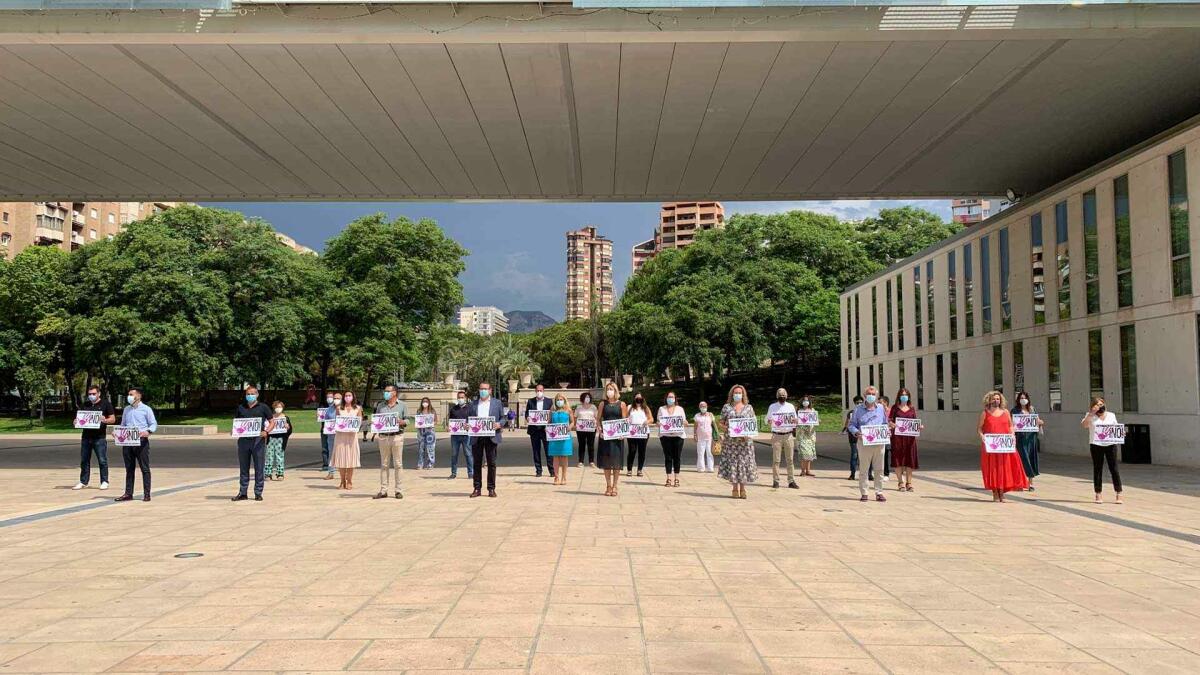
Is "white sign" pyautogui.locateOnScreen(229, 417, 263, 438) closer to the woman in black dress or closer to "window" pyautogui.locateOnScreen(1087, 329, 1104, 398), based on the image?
the woman in black dress

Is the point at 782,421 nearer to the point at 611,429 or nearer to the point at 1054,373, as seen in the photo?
the point at 611,429

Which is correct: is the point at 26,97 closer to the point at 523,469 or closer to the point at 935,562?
the point at 523,469

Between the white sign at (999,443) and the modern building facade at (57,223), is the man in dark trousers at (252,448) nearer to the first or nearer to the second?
the white sign at (999,443)

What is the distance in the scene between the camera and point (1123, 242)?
21094mm

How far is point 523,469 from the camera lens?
2031 cm

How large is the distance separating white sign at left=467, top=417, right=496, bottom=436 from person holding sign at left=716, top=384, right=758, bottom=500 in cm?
373

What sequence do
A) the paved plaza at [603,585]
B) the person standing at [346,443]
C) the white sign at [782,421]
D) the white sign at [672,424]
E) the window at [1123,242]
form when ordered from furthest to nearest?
the window at [1123,242], the white sign at [672,424], the white sign at [782,421], the person standing at [346,443], the paved plaza at [603,585]

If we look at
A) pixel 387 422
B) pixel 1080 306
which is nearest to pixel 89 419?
pixel 387 422

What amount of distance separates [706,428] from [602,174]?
777 centimetres

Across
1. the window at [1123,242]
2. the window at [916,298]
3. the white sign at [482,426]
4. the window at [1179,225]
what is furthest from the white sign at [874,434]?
the window at [916,298]

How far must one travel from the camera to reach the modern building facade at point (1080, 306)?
62.3 feet

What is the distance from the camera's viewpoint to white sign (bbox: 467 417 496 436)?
13764mm

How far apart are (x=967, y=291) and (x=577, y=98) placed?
64.4 feet

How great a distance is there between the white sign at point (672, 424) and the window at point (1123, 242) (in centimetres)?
1279
